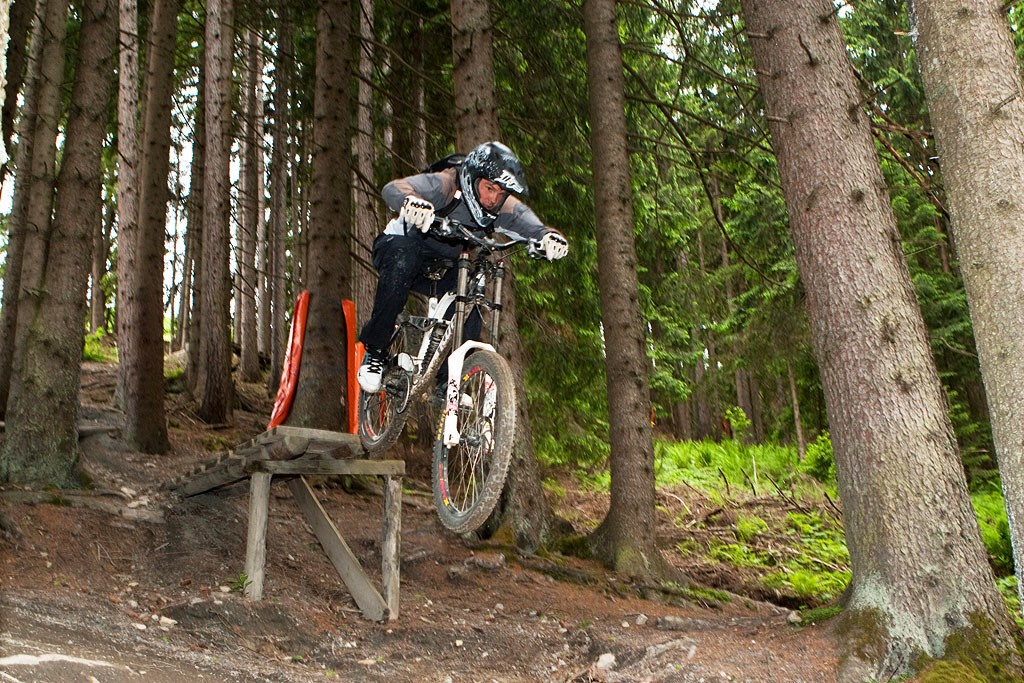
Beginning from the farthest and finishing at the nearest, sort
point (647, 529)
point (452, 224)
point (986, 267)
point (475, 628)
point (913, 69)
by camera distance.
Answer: point (913, 69)
point (647, 529)
point (475, 628)
point (452, 224)
point (986, 267)

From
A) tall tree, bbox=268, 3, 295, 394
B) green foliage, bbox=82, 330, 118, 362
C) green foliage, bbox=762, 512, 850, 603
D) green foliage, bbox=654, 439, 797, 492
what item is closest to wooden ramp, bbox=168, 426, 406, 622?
green foliage, bbox=762, 512, 850, 603

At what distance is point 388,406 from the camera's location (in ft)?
20.5

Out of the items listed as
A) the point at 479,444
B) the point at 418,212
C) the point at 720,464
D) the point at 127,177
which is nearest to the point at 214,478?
the point at 479,444

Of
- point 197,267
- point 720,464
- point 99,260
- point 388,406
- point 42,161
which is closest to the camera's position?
point 388,406

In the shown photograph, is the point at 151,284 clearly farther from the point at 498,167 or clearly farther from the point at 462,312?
the point at 498,167

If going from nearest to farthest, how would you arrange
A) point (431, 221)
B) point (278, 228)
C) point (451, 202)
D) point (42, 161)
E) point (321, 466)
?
point (431, 221) → point (451, 202) → point (321, 466) → point (42, 161) → point (278, 228)

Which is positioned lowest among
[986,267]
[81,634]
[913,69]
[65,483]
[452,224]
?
[81,634]

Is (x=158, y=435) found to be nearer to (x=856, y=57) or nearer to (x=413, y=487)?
(x=413, y=487)

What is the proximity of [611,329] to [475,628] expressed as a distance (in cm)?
345

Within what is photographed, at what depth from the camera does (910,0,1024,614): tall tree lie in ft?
13.3

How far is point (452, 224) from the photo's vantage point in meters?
→ 5.36

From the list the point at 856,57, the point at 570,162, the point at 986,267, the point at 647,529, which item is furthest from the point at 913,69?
the point at 986,267

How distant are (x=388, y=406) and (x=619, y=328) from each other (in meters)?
3.12

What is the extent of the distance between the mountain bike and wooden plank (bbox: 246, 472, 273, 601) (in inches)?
47.3
